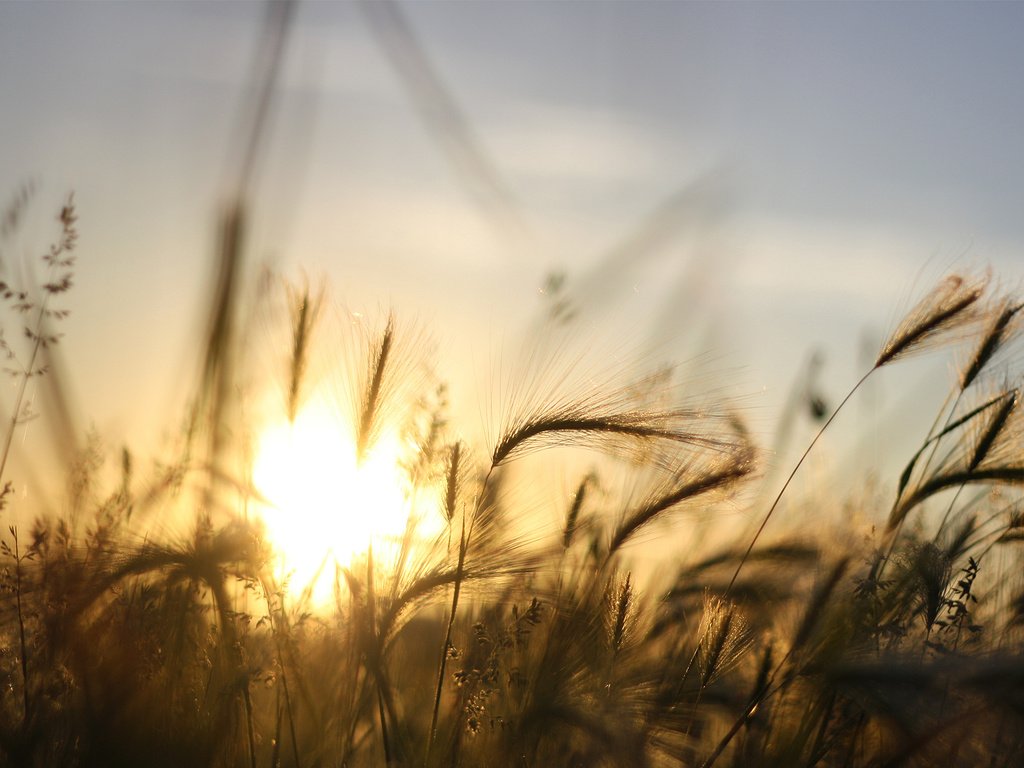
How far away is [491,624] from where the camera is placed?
116 inches

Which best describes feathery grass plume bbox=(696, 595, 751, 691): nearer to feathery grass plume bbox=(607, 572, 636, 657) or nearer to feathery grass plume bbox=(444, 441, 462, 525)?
feathery grass plume bbox=(607, 572, 636, 657)

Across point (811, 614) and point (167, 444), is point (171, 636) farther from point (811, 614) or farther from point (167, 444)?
point (811, 614)

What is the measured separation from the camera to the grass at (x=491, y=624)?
2525mm

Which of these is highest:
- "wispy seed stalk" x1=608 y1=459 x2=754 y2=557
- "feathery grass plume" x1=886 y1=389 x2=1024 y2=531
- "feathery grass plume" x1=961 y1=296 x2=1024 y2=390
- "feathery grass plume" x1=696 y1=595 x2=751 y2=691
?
"feathery grass plume" x1=961 y1=296 x2=1024 y2=390

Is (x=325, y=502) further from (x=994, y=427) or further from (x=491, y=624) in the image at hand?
(x=994, y=427)

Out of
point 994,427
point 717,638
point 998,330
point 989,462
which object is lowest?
point 717,638

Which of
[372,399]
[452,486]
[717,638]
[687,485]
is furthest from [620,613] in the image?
[372,399]

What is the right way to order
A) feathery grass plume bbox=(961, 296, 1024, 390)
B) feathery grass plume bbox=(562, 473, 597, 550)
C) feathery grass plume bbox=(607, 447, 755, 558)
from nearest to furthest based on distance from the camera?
1. feathery grass plume bbox=(607, 447, 755, 558)
2. feathery grass plume bbox=(562, 473, 597, 550)
3. feathery grass plume bbox=(961, 296, 1024, 390)

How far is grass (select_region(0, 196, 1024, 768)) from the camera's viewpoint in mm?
2525

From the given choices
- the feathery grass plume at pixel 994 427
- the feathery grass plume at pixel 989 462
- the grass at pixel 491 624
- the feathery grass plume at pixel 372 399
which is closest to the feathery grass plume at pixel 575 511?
the grass at pixel 491 624

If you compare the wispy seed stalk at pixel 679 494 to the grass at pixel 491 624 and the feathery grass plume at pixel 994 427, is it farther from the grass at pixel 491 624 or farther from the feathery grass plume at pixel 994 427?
the feathery grass plume at pixel 994 427

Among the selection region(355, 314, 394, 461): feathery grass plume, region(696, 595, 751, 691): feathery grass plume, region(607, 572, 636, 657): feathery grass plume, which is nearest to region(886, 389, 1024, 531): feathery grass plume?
region(696, 595, 751, 691): feathery grass plume

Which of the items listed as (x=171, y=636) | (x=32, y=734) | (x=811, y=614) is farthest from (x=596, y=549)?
(x=32, y=734)

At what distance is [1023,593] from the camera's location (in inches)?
129
